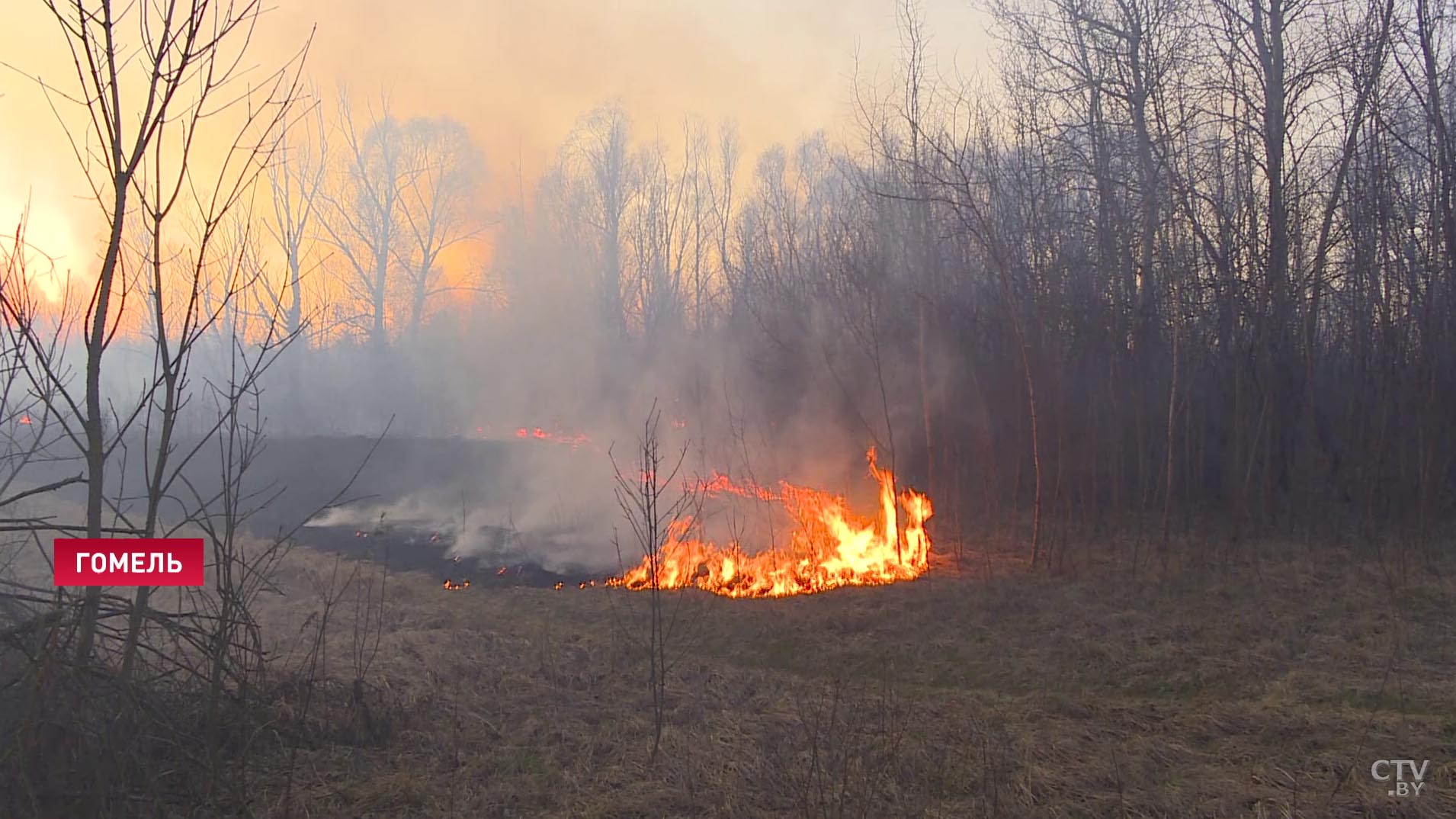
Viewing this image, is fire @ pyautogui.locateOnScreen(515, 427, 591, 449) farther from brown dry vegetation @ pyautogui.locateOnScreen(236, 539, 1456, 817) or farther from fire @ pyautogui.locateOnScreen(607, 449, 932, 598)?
brown dry vegetation @ pyautogui.locateOnScreen(236, 539, 1456, 817)

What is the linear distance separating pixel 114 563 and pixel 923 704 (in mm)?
4690

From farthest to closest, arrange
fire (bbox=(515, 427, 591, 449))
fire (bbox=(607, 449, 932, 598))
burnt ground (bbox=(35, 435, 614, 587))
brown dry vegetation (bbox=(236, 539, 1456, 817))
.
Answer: fire (bbox=(515, 427, 591, 449)) → burnt ground (bbox=(35, 435, 614, 587)) → fire (bbox=(607, 449, 932, 598)) → brown dry vegetation (bbox=(236, 539, 1456, 817))

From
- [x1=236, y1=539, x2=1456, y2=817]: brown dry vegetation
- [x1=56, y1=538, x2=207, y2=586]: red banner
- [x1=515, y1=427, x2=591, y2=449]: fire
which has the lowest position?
[x1=236, y1=539, x2=1456, y2=817]: brown dry vegetation

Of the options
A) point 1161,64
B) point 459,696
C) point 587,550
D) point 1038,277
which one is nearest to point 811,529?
point 587,550

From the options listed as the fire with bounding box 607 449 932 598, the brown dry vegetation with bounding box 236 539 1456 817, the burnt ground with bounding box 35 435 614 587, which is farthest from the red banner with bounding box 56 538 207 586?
the fire with bounding box 607 449 932 598

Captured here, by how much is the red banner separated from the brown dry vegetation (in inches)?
51.2

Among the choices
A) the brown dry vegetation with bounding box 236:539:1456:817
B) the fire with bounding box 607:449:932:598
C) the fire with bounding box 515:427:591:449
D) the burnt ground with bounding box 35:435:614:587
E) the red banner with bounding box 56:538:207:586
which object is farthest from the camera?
the fire with bounding box 515:427:591:449

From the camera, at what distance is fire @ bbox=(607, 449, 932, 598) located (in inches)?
369

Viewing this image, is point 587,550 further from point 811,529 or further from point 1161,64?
point 1161,64

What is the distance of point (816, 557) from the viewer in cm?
1005

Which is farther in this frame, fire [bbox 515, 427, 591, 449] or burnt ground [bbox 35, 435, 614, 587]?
fire [bbox 515, 427, 591, 449]

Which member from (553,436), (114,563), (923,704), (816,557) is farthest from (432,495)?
(114,563)

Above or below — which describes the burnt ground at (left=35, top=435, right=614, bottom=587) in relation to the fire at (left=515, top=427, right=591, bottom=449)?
below

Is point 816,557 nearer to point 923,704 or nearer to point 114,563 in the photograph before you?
point 923,704
